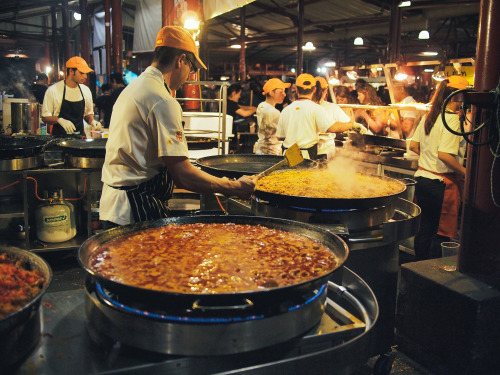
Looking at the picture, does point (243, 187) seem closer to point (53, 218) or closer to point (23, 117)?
point (53, 218)

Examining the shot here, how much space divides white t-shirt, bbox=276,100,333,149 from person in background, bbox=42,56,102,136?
9.83ft

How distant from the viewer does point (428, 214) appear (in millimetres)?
5305

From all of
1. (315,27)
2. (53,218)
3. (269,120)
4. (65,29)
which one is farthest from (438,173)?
(65,29)

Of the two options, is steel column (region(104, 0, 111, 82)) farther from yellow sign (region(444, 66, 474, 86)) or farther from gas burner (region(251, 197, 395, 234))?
gas burner (region(251, 197, 395, 234))

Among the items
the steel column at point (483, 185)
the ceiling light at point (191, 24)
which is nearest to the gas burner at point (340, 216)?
the steel column at point (483, 185)

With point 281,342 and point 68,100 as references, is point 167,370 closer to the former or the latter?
point 281,342

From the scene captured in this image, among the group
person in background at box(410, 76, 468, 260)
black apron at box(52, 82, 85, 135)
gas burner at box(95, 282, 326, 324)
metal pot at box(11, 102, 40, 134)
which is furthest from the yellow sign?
gas burner at box(95, 282, 326, 324)

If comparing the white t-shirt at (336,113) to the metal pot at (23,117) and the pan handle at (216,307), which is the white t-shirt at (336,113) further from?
the pan handle at (216,307)

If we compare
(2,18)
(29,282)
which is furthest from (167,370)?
(2,18)

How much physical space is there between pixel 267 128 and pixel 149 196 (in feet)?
17.4

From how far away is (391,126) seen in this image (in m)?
8.45

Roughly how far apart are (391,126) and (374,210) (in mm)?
6084

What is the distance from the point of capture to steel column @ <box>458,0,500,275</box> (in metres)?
2.85

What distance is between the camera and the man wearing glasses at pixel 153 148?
253 cm
